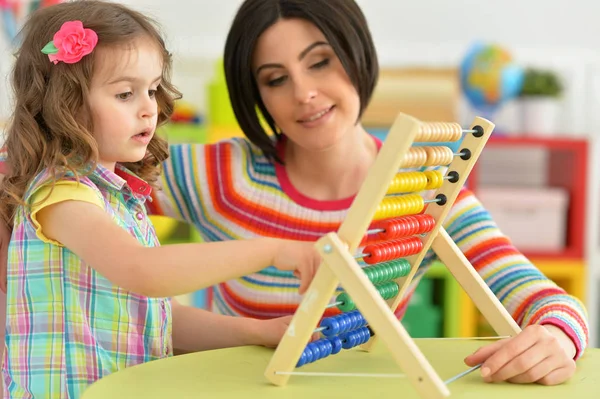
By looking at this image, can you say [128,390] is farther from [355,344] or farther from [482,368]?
[482,368]

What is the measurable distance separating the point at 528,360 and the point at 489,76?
7.18 ft

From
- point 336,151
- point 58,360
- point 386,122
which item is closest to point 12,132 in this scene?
point 58,360

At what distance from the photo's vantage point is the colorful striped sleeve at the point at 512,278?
1.20m

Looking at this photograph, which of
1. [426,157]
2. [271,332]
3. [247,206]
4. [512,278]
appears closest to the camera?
[426,157]

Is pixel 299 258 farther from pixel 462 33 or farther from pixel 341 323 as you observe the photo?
pixel 462 33

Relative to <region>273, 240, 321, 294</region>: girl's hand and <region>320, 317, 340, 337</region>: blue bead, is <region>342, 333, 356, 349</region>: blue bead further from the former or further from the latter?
<region>273, 240, 321, 294</region>: girl's hand

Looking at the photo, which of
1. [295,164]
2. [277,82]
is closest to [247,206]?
[295,164]

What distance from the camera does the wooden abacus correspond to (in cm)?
93

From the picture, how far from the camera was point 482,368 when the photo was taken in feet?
3.46

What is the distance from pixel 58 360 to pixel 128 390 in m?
0.15

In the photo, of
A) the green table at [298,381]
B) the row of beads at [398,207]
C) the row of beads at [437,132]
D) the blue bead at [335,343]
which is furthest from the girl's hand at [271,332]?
the row of beads at [437,132]

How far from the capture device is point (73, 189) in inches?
42.1

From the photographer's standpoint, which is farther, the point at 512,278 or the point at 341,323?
the point at 512,278

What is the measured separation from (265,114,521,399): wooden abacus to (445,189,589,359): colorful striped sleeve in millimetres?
79
